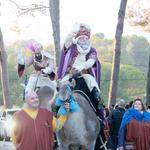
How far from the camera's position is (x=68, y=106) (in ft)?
29.9

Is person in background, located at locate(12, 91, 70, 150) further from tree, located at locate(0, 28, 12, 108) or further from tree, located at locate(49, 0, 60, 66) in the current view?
tree, located at locate(0, 28, 12, 108)

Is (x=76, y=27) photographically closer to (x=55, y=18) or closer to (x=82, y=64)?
(x=82, y=64)

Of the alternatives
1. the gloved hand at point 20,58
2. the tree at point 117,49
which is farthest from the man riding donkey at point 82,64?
the tree at point 117,49

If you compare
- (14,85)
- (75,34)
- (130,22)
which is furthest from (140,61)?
(75,34)

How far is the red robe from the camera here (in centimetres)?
869

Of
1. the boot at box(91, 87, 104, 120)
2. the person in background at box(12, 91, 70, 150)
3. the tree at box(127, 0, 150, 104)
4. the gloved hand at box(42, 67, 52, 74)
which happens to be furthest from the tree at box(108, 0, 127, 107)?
the person in background at box(12, 91, 70, 150)

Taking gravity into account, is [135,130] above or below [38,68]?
below

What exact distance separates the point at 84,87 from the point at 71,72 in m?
0.36

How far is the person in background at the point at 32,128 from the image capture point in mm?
8688

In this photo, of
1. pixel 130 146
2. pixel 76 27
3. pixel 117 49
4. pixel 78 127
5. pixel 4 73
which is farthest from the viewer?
pixel 4 73

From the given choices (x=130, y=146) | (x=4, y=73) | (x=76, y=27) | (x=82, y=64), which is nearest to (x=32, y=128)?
(x=82, y=64)

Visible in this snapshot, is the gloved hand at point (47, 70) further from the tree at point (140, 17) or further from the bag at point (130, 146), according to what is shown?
the tree at point (140, 17)

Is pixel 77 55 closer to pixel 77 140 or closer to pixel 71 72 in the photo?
pixel 71 72

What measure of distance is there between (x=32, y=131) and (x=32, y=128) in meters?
0.05
